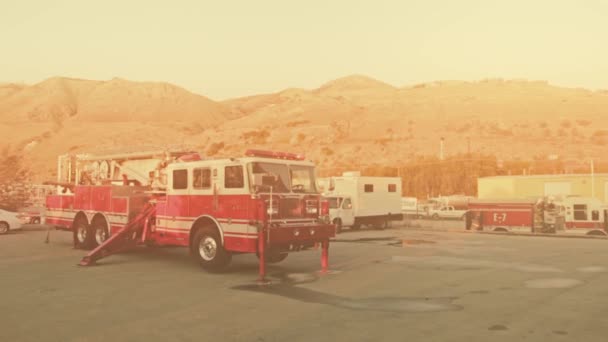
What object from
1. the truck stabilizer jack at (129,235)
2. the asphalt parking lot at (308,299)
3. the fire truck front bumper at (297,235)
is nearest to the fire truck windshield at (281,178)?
the fire truck front bumper at (297,235)

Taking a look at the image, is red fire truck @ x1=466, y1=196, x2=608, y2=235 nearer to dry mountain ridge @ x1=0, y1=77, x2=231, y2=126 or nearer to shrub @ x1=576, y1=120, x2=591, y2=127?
shrub @ x1=576, y1=120, x2=591, y2=127

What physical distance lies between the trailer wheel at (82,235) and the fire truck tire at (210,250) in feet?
19.4

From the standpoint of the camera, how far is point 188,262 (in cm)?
1538

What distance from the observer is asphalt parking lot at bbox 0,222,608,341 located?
7684 mm

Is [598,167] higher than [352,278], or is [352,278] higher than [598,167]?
[598,167]

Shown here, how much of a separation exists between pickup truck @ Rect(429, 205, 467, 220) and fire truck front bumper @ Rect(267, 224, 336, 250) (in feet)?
107

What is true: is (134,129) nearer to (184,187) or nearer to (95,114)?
(95,114)

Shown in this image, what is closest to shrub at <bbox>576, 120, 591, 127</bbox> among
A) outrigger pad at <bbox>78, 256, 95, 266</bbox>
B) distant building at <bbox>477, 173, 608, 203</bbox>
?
distant building at <bbox>477, 173, 608, 203</bbox>

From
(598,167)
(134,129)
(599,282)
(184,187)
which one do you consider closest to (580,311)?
(599,282)

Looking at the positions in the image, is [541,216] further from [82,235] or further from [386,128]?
[386,128]

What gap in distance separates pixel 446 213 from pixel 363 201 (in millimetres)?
16481

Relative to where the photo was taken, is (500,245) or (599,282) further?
(500,245)

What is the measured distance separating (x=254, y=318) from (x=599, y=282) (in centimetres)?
802

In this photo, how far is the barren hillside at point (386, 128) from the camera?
72000 millimetres
